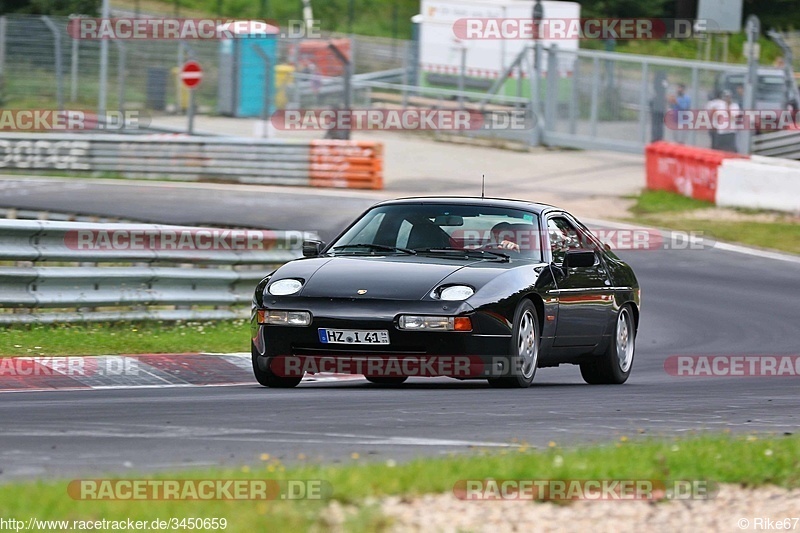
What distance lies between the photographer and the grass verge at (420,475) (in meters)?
4.75

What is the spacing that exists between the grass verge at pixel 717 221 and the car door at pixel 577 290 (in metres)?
10.9

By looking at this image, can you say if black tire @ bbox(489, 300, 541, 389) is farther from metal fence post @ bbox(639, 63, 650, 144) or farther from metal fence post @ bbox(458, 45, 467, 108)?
metal fence post @ bbox(458, 45, 467, 108)

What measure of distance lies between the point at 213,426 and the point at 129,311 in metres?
5.63

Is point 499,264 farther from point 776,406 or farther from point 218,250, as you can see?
point 218,250

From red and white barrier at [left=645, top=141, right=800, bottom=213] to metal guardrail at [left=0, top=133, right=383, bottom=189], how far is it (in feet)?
17.9

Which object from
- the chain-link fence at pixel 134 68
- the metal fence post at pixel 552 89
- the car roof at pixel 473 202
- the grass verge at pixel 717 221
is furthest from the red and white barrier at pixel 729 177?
the car roof at pixel 473 202

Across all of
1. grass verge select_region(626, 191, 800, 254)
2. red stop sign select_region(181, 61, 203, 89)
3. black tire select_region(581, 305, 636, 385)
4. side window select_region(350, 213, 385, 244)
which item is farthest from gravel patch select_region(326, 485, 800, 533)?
red stop sign select_region(181, 61, 203, 89)

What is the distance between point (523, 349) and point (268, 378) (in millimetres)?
1625

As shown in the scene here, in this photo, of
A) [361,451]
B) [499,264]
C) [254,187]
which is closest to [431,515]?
[361,451]

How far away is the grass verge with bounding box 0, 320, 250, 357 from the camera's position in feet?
35.9

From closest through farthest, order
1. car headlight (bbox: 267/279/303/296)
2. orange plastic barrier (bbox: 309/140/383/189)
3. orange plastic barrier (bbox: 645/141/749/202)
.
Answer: car headlight (bbox: 267/279/303/296), orange plastic barrier (bbox: 645/141/749/202), orange plastic barrier (bbox: 309/140/383/189)

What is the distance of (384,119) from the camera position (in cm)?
3553

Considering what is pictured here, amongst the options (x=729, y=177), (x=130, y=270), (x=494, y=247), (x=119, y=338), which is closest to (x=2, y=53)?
(x=729, y=177)

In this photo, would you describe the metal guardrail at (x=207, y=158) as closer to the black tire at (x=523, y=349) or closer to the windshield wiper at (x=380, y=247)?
the windshield wiper at (x=380, y=247)
